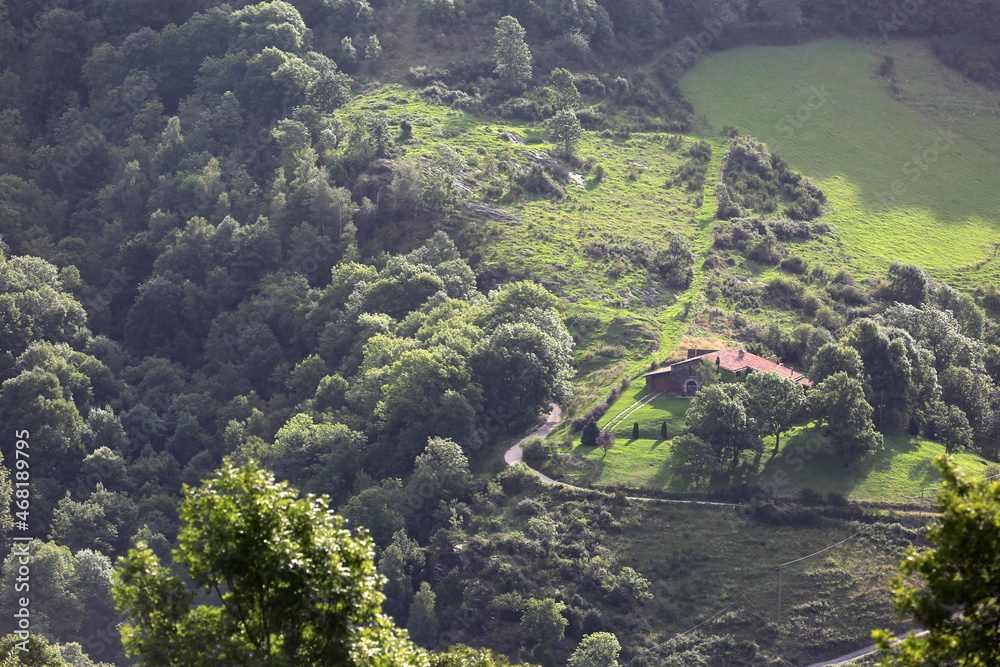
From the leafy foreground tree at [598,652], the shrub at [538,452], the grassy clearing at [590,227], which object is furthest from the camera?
the grassy clearing at [590,227]

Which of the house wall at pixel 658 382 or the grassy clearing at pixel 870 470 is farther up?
the house wall at pixel 658 382

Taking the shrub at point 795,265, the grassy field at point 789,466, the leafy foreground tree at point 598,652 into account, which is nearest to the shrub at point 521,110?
the shrub at point 795,265

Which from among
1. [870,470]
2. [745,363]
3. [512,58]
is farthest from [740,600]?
[512,58]

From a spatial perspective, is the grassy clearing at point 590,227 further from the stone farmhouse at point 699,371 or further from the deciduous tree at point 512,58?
the deciduous tree at point 512,58

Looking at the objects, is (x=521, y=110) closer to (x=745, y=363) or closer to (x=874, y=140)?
(x=874, y=140)

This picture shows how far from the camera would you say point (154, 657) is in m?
29.5

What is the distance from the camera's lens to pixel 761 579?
243ft

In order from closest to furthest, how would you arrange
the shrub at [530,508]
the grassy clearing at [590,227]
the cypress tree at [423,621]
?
the cypress tree at [423,621] → the shrub at [530,508] → the grassy clearing at [590,227]

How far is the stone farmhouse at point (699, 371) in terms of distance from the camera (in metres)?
87.3

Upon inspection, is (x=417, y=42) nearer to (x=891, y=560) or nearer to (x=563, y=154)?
(x=563, y=154)

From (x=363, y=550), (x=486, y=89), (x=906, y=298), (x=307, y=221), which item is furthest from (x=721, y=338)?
(x=363, y=550)

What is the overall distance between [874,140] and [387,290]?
235 ft

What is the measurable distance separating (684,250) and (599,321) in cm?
1437

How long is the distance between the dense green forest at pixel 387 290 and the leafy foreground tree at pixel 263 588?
96.1 feet
